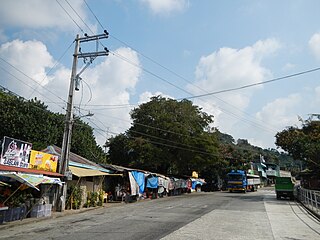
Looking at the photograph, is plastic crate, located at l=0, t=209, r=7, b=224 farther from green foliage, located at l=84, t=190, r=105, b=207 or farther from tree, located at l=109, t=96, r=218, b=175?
tree, located at l=109, t=96, r=218, b=175

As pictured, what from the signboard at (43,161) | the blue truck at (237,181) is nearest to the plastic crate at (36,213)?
the signboard at (43,161)

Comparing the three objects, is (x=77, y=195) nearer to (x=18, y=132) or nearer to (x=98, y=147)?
(x=18, y=132)

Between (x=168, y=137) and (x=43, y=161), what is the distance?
80.0ft

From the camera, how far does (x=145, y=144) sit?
134ft

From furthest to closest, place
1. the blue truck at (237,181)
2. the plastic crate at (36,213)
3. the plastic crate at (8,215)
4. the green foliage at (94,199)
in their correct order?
1. the blue truck at (237,181)
2. the green foliage at (94,199)
3. the plastic crate at (36,213)
4. the plastic crate at (8,215)

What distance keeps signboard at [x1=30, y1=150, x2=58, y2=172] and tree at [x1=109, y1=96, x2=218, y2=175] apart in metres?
21.1

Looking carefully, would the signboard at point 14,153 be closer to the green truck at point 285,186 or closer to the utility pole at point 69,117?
the utility pole at point 69,117

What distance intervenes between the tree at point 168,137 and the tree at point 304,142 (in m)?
10.8

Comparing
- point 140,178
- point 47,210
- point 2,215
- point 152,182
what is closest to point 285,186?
point 152,182

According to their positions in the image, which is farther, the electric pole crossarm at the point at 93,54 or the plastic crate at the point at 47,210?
A: the electric pole crossarm at the point at 93,54

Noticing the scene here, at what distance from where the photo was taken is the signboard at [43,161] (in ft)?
57.6

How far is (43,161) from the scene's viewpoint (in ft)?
60.4

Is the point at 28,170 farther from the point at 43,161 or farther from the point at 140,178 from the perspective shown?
the point at 140,178

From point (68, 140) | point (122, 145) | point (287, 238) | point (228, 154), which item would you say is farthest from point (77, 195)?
point (228, 154)
